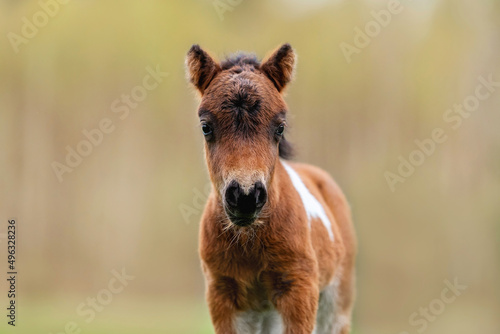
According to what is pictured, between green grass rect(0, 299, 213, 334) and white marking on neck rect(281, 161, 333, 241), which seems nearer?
white marking on neck rect(281, 161, 333, 241)

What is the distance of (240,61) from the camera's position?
4.40m

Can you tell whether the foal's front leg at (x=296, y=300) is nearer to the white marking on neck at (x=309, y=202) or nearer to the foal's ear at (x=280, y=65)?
the white marking on neck at (x=309, y=202)

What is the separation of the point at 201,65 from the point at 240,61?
1.07ft

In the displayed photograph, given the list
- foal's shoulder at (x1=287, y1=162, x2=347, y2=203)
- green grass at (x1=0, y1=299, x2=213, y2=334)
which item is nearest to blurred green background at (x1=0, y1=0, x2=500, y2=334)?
green grass at (x1=0, y1=299, x2=213, y2=334)

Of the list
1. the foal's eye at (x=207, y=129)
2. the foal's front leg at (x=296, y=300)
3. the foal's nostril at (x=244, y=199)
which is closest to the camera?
the foal's nostril at (x=244, y=199)

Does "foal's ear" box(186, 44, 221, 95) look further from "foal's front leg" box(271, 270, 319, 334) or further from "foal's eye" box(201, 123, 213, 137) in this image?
"foal's front leg" box(271, 270, 319, 334)

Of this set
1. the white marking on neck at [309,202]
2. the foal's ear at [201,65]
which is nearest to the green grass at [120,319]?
the white marking on neck at [309,202]

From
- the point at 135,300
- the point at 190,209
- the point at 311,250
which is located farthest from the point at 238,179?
the point at 135,300

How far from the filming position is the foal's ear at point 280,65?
172 inches

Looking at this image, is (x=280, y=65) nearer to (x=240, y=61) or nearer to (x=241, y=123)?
(x=240, y=61)

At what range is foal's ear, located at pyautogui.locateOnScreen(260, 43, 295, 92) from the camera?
172 inches

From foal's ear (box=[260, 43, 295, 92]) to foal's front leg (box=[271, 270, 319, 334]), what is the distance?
1.56m

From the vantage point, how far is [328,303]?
19.0 ft

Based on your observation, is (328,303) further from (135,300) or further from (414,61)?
(414,61)
